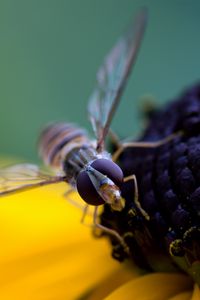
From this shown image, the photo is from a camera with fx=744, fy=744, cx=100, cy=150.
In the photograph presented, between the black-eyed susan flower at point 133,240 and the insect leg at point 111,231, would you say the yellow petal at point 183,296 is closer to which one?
the black-eyed susan flower at point 133,240

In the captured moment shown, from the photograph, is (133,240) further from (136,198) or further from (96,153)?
(96,153)

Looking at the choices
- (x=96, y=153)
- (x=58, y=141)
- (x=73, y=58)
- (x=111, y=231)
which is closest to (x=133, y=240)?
(x=111, y=231)

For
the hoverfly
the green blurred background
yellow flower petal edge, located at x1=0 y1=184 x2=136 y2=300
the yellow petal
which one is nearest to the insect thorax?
the hoverfly

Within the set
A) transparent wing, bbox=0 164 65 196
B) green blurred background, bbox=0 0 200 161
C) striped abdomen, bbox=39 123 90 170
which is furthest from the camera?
green blurred background, bbox=0 0 200 161

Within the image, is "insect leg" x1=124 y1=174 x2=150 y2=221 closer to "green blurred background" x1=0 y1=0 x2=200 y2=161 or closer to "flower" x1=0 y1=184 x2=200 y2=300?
"flower" x1=0 y1=184 x2=200 y2=300

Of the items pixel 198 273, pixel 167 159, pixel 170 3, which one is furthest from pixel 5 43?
pixel 198 273

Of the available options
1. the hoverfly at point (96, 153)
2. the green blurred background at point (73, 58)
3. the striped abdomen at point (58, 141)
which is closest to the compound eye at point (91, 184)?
the hoverfly at point (96, 153)

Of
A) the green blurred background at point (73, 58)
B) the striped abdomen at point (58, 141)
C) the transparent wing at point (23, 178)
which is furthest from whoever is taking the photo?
the green blurred background at point (73, 58)
